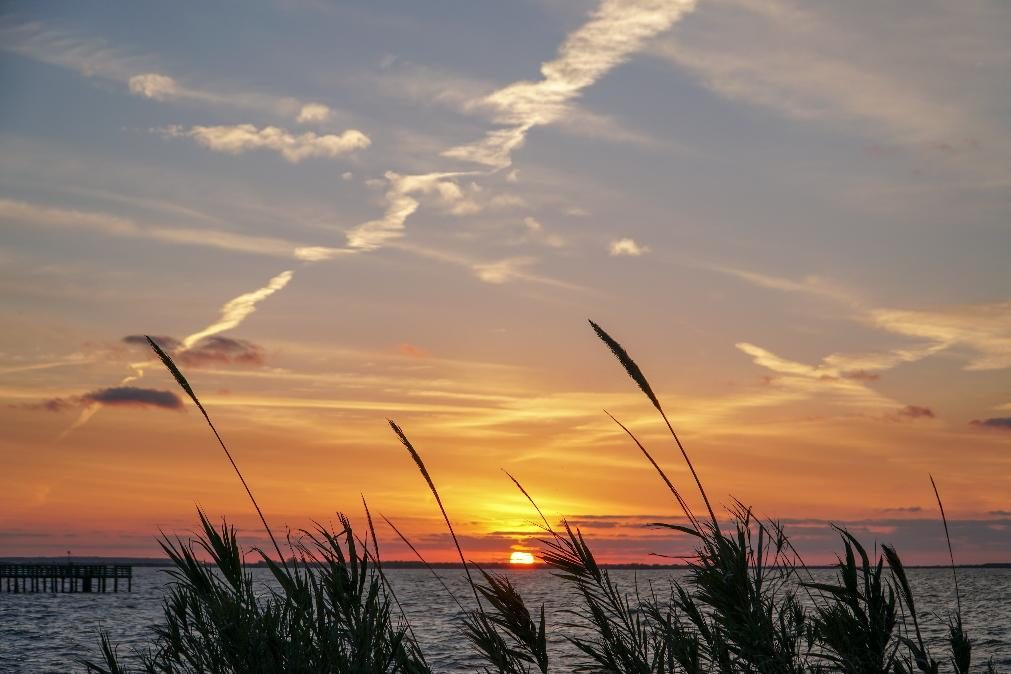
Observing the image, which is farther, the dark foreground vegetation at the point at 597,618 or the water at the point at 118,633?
the water at the point at 118,633

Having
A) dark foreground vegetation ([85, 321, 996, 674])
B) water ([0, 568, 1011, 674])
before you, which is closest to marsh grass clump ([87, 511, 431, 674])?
dark foreground vegetation ([85, 321, 996, 674])

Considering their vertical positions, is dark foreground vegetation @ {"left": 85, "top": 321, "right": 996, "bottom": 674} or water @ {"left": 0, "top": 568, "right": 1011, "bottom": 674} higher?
dark foreground vegetation @ {"left": 85, "top": 321, "right": 996, "bottom": 674}

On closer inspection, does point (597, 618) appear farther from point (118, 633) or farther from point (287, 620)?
point (118, 633)

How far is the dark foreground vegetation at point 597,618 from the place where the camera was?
227 inches

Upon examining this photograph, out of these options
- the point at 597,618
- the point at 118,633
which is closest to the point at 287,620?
the point at 597,618

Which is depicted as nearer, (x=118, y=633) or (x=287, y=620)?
(x=287, y=620)

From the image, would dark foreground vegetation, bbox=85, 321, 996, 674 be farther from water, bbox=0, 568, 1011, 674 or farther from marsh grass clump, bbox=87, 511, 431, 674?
water, bbox=0, 568, 1011, 674

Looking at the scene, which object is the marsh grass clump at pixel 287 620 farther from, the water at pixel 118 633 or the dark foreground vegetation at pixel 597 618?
the water at pixel 118 633

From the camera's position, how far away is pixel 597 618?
616cm

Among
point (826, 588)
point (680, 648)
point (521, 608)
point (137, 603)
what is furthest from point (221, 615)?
point (137, 603)

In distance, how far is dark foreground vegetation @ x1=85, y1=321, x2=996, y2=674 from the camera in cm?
575

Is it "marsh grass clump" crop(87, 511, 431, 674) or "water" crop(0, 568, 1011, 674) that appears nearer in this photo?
"marsh grass clump" crop(87, 511, 431, 674)

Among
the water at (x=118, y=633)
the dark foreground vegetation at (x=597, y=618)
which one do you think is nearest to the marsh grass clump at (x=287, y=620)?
the dark foreground vegetation at (x=597, y=618)

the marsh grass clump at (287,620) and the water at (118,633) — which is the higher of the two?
the marsh grass clump at (287,620)
